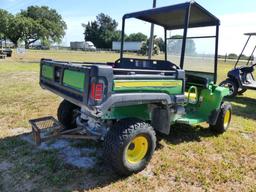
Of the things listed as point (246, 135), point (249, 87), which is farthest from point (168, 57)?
point (249, 87)

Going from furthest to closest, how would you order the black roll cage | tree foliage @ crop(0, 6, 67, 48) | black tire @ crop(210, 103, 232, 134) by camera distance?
tree foliage @ crop(0, 6, 67, 48), black tire @ crop(210, 103, 232, 134), the black roll cage

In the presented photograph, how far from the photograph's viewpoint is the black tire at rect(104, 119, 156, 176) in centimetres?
329

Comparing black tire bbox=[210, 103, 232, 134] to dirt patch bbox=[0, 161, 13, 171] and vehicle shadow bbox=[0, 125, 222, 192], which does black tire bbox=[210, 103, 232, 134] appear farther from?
dirt patch bbox=[0, 161, 13, 171]

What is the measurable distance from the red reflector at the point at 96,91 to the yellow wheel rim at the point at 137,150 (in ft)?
3.02

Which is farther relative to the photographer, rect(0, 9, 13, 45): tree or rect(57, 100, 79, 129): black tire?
rect(0, 9, 13, 45): tree

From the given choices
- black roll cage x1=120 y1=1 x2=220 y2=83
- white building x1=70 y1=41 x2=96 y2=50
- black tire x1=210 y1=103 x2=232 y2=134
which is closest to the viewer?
black roll cage x1=120 y1=1 x2=220 y2=83

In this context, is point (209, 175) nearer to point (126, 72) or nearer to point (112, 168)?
point (112, 168)

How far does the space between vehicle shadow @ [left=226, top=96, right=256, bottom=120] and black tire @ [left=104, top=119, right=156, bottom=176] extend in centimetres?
435

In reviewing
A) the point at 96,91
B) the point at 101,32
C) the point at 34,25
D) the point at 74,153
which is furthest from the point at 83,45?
the point at 96,91

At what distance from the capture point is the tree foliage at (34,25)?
57.8 m

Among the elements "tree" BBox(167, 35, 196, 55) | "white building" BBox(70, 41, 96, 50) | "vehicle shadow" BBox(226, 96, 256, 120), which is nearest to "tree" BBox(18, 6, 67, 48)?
"white building" BBox(70, 41, 96, 50)

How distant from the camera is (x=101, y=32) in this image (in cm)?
9056

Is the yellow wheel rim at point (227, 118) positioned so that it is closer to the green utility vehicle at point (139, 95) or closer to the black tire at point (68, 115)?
the green utility vehicle at point (139, 95)

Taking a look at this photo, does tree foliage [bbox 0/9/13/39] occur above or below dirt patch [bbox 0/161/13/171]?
above
